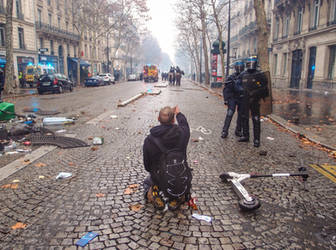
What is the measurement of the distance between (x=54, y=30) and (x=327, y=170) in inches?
1691

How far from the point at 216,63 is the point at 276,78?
23.9ft

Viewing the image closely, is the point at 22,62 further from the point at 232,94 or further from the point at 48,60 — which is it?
the point at 232,94

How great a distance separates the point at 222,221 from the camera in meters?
3.27

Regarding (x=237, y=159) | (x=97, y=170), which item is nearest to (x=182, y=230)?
(x=97, y=170)

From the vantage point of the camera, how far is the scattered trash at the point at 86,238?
2.84 metres

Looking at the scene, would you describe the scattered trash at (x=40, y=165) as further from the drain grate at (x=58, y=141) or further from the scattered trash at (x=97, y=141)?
the scattered trash at (x=97, y=141)

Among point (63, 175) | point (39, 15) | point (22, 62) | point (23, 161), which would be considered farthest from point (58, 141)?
point (39, 15)

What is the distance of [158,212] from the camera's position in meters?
3.47

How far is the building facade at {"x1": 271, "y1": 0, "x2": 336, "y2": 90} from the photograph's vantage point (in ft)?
73.4

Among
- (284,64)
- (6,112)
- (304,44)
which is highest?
(304,44)

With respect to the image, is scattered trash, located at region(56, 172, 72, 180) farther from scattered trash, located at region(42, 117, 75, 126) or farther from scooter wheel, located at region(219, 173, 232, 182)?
scattered trash, located at region(42, 117, 75, 126)

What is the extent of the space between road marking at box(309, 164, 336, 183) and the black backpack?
Answer: 2581mm

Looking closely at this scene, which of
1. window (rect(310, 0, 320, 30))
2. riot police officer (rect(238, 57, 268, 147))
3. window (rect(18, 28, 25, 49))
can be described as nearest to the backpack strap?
riot police officer (rect(238, 57, 268, 147))

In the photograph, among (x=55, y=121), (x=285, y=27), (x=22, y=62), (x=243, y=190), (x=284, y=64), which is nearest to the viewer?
(x=243, y=190)
